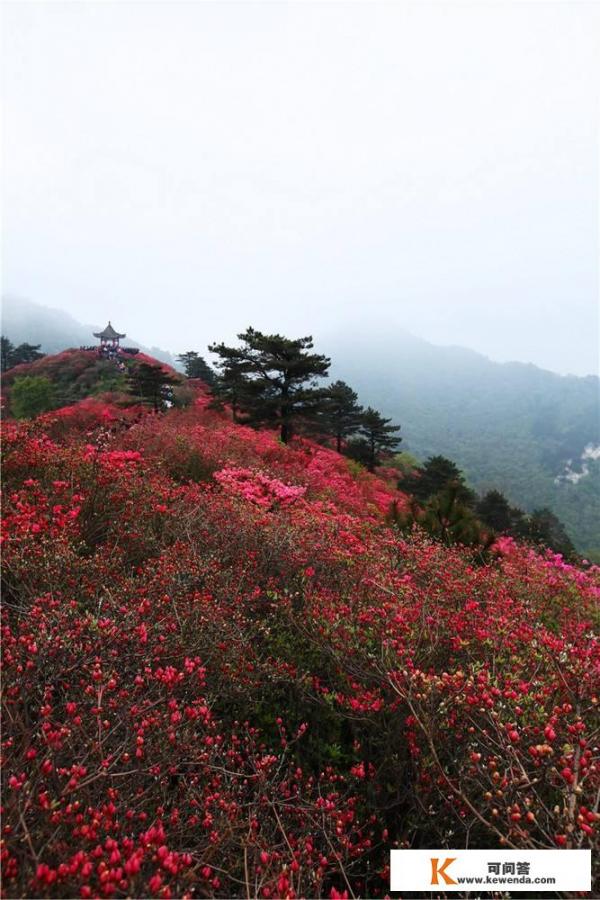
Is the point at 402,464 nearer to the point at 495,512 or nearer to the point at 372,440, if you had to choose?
the point at 372,440

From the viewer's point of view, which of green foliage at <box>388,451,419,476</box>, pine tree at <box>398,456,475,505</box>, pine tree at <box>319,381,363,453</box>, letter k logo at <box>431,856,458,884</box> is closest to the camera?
letter k logo at <box>431,856,458,884</box>

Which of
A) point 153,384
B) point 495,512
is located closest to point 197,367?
point 153,384

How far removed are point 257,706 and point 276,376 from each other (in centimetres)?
1606

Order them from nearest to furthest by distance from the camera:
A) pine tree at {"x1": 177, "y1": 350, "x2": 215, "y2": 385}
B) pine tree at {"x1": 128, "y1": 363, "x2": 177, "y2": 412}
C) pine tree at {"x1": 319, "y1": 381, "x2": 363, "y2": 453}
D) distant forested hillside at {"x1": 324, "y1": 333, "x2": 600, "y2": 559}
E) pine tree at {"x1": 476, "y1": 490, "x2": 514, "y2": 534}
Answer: pine tree at {"x1": 128, "y1": 363, "x2": 177, "y2": 412} → pine tree at {"x1": 476, "y1": 490, "x2": 514, "y2": 534} → pine tree at {"x1": 319, "y1": 381, "x2": 363, "y2": 453} → pine tree at {"x1": 177, "y1": 350, "x2": 215, "y2": 385} → distant forested hillside at {"x1": 324, "y1": 333, "x2": 600, "y2": 559}

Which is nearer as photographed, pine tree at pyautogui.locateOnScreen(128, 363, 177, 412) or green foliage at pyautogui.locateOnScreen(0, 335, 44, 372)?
pine tree at pyautogui.locateOnScreen(128, 363, 177, 412)

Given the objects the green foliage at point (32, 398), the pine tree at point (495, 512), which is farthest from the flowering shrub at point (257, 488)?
the pine tree at point (495, 512)

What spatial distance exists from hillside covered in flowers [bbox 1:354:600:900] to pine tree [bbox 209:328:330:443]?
1187cm

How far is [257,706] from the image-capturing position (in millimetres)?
3439

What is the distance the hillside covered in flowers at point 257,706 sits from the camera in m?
2.12

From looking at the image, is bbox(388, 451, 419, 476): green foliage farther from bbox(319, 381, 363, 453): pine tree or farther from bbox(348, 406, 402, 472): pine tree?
bbox(319, 381, 363, 453): pine tree

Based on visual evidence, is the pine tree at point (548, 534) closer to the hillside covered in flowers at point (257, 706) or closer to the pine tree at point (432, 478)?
the pine tree at point (432, 478)

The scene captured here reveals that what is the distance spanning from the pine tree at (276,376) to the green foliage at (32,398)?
A: 1095 cm

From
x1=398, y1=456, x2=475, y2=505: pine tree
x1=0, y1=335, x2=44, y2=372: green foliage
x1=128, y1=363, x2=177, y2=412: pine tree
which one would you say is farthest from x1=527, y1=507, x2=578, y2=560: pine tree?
x1=0, y1=335, x2=44, y2=372: green foliage

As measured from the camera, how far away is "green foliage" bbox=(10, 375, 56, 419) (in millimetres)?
22141
